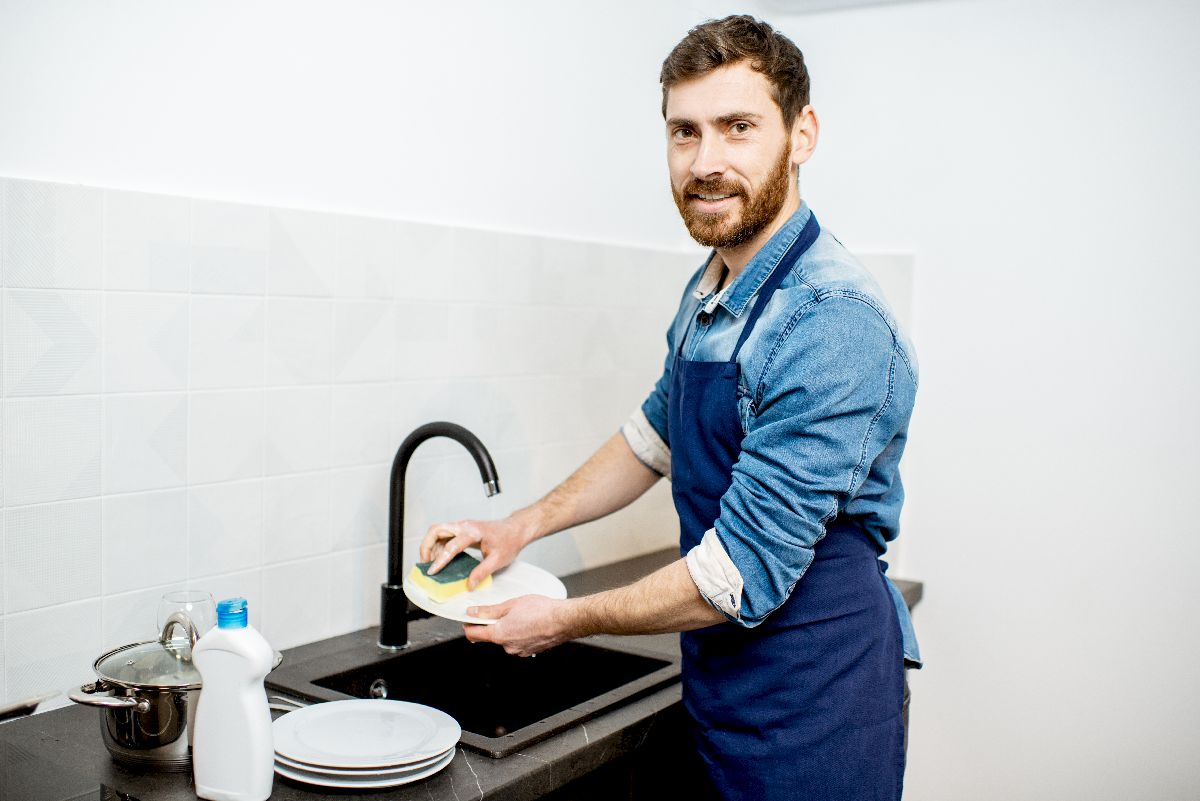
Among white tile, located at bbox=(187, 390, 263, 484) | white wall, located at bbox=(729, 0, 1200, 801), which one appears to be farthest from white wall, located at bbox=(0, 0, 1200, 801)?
white tile, located at bbox=(187, 390, 263, 484)

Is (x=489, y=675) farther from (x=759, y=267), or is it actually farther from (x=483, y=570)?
(x=759, y=267)

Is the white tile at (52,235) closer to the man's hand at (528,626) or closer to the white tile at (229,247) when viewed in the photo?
the white tile at (229,247)

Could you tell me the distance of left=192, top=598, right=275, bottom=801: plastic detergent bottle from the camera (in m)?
1.12

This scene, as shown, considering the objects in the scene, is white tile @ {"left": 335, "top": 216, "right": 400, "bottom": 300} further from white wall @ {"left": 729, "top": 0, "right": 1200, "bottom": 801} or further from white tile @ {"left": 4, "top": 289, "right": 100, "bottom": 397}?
white wall @ {"left": 729, "top": 0, "right": 1200, "bottom": 801}

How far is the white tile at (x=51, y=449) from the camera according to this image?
52.2 inches

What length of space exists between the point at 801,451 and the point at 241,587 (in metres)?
0.88

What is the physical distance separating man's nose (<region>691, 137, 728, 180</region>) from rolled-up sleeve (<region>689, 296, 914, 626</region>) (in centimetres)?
25

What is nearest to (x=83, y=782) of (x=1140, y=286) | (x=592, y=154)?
(x=592, y=154)

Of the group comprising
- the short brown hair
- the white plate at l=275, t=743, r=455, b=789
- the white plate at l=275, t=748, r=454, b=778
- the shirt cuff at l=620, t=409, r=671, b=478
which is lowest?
the white plate at l=275, t=743, r=455, b=789

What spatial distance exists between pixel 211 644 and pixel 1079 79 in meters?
1.98

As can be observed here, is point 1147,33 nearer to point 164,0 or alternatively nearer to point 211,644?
point 164,0

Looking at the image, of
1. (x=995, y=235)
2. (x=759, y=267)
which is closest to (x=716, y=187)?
(x=759, y=267)

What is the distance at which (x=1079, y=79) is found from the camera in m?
2.20

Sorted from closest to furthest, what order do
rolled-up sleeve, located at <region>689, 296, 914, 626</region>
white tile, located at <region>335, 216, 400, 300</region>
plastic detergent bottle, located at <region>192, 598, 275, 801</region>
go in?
plastic detergent bottle, located at <region>192, 598, 275, 801</region>
rolled-up sleeve, located at <region>689, 296, 914, 626</region>
white tile, located at <region>335, 216, 400, 300</region>
